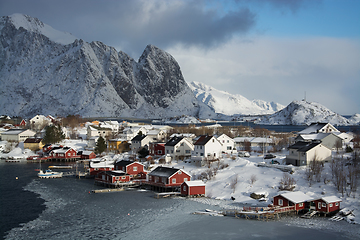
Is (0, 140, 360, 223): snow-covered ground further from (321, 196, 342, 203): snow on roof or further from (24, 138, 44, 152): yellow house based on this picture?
(24, 138, 44, 152): yellow house

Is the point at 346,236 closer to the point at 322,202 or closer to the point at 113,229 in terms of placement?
the point at 322,202

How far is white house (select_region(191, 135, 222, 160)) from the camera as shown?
51750 mm

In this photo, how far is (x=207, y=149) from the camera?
5200 centimetres

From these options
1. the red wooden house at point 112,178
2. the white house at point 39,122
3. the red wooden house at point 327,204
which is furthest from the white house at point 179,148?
the white house at point 39,122

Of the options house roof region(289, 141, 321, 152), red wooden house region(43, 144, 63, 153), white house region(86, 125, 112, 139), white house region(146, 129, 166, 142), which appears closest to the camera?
house roof region(289, 141, 321, 152)

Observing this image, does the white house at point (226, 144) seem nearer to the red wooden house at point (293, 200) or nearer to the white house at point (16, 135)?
the red wooden house at point (293, 200)

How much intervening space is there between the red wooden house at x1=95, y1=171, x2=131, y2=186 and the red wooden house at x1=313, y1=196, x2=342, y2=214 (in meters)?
24.6

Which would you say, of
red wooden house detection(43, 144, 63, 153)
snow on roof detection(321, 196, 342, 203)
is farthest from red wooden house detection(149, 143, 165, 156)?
snow on roof detection(321, 196, 342, 203)

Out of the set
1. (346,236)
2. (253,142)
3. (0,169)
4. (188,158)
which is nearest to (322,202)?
(346,236)

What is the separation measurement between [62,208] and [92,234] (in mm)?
8717

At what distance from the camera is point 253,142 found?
69688 millimetres

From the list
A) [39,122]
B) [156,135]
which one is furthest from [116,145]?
[39,122]

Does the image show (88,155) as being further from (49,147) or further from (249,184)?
(249,184)

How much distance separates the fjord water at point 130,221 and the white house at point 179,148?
755 inches
